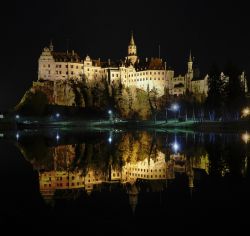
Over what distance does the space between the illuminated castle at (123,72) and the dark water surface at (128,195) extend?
87.7 metres

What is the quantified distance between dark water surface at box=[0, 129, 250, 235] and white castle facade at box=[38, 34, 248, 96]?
87248 millimetres

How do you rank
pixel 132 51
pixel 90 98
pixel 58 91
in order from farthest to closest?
pixel 132 51 → pixel 90 98 → pixel 58 91

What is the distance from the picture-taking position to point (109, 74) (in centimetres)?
12069

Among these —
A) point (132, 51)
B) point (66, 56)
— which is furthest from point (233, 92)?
point (132, 51)

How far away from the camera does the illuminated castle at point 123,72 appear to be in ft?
367

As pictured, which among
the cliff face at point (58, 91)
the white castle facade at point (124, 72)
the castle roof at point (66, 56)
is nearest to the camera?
the cliff face at point (58, 91)

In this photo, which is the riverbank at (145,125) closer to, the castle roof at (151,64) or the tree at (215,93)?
the tree at (215,93)

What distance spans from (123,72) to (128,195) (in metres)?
110

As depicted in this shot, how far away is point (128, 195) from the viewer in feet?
48.0

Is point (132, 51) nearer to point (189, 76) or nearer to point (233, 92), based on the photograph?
point (189, 76)

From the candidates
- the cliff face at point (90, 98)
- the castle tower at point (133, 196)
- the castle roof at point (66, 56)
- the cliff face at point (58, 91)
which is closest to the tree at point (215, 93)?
the cliff face at point (90, 98)

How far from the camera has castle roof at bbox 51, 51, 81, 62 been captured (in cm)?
11381

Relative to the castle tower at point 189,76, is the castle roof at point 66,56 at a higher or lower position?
higher

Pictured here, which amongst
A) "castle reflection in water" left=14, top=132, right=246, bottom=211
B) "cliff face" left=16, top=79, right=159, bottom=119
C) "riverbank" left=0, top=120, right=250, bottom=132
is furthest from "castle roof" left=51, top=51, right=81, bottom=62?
Answer: "castle reflection in water" left=14, top=132, right=246, bottom=211
